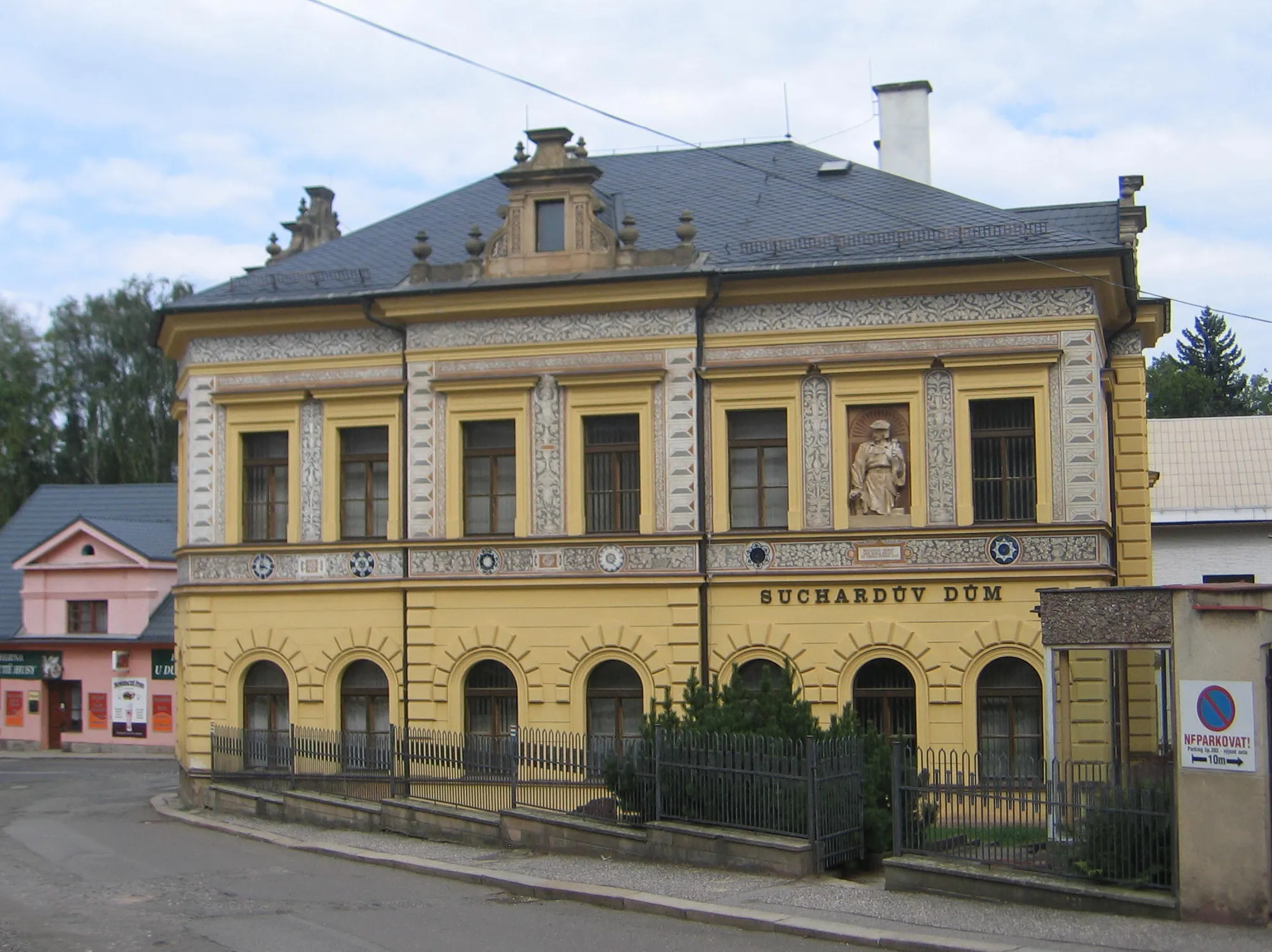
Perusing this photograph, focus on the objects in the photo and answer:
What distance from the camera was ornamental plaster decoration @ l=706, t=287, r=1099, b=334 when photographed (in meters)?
23.6

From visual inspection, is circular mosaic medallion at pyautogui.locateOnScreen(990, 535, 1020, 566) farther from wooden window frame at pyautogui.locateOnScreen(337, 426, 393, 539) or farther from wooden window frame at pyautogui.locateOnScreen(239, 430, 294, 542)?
wooden window frame at pyautogui.locateOnScreen(239, 430, 294, 542)

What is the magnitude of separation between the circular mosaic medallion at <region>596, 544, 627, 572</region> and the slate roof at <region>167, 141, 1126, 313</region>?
4329 mm

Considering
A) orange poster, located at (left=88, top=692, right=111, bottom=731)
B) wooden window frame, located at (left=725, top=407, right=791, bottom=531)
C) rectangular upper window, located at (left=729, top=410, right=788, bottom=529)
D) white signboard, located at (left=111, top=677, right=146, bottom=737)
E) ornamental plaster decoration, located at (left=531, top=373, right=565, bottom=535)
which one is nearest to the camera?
wooden window frame, located at (left=725, top=407, right=791, bottom=531)

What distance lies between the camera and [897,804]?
53.0 ft

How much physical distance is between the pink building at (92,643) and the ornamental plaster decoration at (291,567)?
19.7m

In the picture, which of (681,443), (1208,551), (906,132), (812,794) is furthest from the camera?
(1208,551)

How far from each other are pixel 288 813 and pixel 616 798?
22.4ft

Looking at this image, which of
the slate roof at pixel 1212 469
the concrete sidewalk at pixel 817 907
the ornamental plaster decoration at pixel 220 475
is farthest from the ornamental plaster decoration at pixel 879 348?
the slate roof at pixel 1212 469

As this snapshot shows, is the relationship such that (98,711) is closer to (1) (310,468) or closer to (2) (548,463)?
(1) (310,468)

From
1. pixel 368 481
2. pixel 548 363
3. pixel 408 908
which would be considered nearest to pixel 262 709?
pixel 368 481

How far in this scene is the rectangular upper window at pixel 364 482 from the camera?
26.6 m

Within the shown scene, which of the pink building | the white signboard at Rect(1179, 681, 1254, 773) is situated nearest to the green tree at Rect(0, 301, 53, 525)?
the pink building

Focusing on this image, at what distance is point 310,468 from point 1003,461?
37.8 ft

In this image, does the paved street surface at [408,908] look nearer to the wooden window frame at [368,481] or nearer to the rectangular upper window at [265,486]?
the wooden window frame at [368,481]
